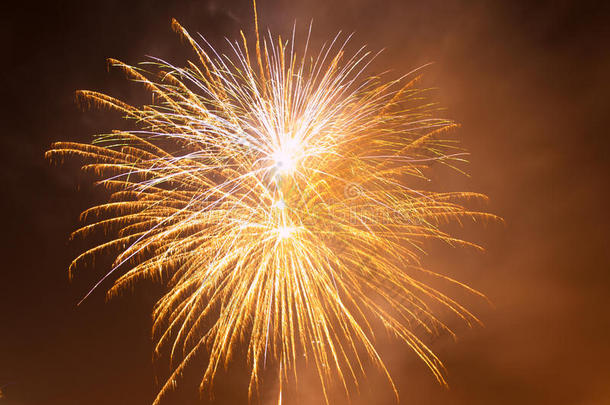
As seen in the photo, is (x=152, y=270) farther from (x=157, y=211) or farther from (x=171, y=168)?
(x=171, y=168)

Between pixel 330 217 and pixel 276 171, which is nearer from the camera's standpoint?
pixel 276 171

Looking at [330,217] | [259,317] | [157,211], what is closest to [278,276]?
[259,317]

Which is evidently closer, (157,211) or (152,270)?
(152,270)

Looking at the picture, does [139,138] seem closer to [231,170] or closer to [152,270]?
[231,170]

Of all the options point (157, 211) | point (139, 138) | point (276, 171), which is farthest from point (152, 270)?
point (276, 171)

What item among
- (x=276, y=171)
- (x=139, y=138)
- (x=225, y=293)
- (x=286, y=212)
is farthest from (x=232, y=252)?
(x=139, y=138)

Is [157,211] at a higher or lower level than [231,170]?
lower

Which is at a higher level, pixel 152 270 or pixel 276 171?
pixel 276 171

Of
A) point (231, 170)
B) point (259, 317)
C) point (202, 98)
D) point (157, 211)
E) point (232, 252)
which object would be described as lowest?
point (259, 317)

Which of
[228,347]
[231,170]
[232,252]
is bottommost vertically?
[228,347]
